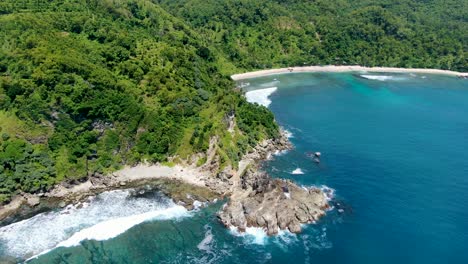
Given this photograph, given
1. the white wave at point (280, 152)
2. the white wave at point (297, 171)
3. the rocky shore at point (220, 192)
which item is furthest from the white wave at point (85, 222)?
the white wave at point (280, 152)

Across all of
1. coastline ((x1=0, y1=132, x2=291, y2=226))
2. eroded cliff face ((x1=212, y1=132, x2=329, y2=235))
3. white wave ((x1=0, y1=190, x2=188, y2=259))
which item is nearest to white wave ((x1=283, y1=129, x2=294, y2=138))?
coastline ((x1=0, y1=132, x2=291, y2=226))

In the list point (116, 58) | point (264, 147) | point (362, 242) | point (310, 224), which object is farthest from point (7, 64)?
point (362, 242)

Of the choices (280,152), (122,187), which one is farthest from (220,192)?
(280,152)

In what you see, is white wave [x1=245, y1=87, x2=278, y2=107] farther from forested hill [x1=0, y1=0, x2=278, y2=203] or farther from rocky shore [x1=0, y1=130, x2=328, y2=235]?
rocky shore [x1=0, y1=130, x2=328, y2=235]

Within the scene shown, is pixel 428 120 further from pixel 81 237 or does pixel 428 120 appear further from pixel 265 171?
pixel 81 237

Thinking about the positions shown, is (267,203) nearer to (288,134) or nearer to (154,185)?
(154,185)

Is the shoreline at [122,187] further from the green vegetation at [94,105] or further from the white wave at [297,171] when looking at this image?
the white wave at [297,171]

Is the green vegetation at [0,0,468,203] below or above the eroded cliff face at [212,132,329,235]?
above
